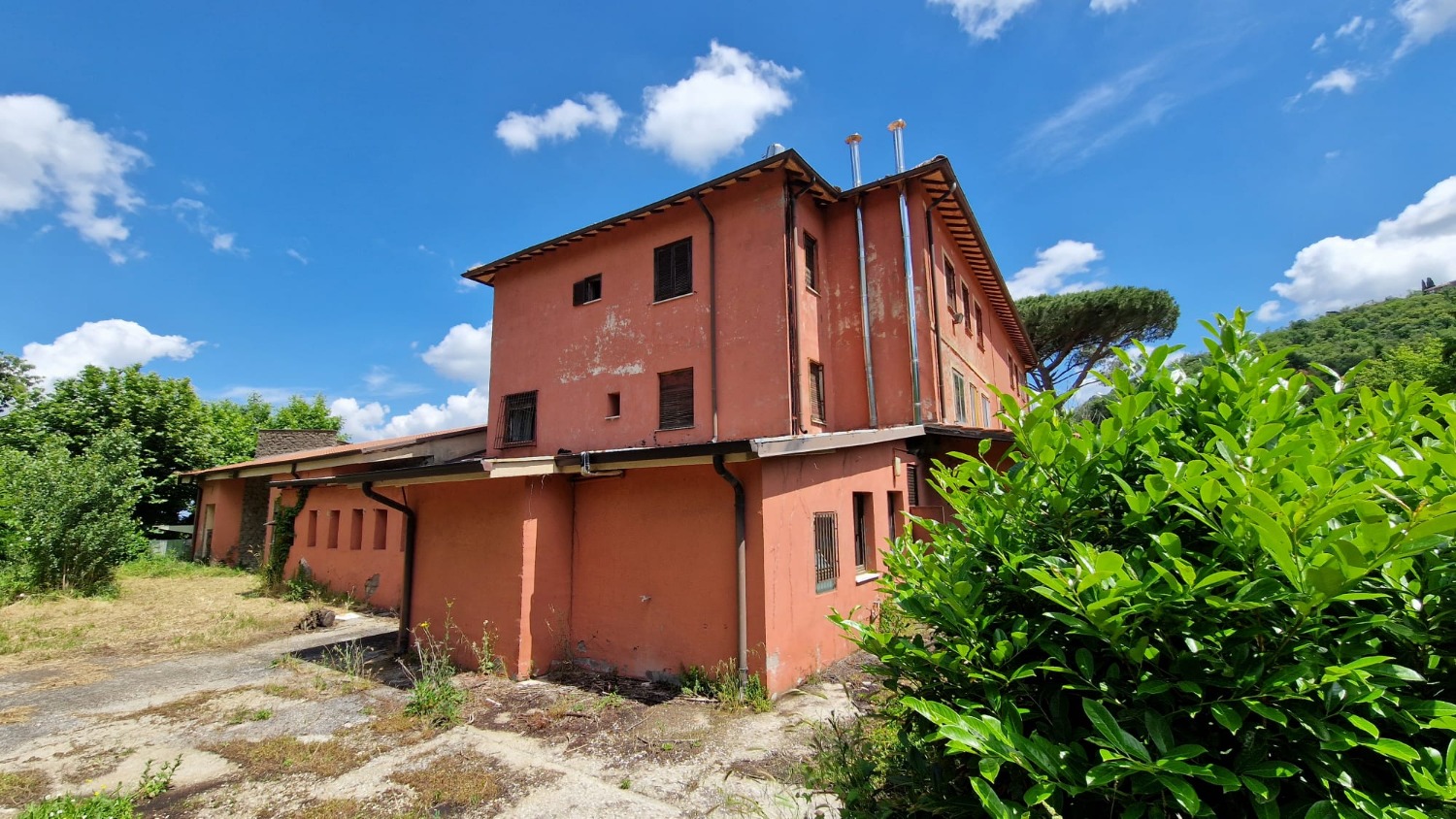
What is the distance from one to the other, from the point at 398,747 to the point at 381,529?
31.3 feet

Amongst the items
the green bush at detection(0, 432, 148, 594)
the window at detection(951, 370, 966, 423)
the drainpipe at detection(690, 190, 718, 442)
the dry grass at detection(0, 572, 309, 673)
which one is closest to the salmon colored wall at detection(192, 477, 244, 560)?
the dry grass at detection(0, 572, 309, 673)

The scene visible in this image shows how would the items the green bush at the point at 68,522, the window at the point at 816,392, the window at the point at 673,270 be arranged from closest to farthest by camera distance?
the window at the point at 816,392 → the window at the point at 673,270 → the green bush at the point at 68,522

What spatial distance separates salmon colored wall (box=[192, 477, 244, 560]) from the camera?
20062 mm

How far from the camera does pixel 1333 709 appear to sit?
1443mm

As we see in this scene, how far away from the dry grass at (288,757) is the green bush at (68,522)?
13.6 metres

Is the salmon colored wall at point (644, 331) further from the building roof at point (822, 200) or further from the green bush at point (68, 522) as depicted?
the green bush at point (68, 522)

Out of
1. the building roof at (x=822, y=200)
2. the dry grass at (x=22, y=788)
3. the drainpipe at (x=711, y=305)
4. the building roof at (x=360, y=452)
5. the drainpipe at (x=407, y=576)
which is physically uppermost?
the building roof at (x=822, y=200)

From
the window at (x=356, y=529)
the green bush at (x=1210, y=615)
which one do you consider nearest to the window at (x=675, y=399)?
the window at (x=356, y=529)

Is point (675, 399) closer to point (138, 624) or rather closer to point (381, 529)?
point (381, 529)

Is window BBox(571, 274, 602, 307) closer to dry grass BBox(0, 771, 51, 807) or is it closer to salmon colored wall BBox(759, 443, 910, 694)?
salmon colored wall BBox(759, 443, 910, 694)

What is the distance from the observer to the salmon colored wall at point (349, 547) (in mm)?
13578

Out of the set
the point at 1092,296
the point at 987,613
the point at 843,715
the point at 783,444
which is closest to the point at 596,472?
the point at 783,444

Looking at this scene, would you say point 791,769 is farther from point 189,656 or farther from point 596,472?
point 189,656

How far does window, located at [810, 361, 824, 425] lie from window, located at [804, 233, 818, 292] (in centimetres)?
173
